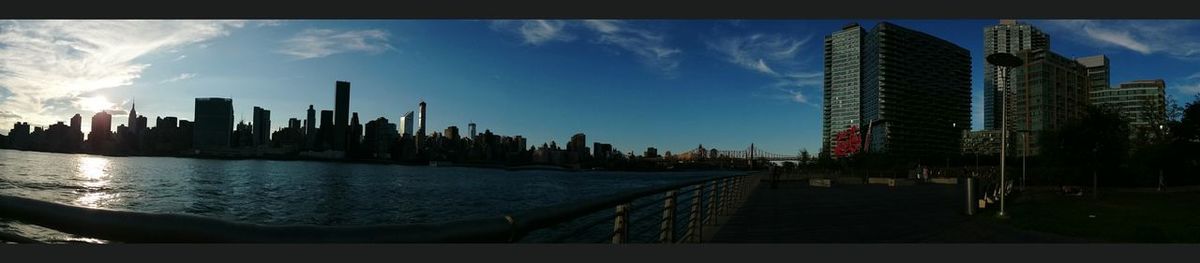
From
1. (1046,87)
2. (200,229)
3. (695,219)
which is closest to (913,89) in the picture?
(1046,87)

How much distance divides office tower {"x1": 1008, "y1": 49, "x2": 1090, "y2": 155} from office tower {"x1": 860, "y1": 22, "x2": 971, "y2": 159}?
119ft

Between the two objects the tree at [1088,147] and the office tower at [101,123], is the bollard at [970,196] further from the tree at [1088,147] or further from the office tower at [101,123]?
the office tower at [101,123]

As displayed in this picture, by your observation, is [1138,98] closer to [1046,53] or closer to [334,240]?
[1046,53]

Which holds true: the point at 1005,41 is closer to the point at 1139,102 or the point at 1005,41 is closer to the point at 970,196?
the point at 1139,102

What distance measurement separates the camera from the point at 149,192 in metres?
63.7

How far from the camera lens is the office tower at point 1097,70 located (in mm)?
63253

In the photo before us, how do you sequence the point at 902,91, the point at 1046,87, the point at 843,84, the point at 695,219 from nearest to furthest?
the point at 695,219 < the point at 1046,87 < the point at 902,91 < the point at 843,84

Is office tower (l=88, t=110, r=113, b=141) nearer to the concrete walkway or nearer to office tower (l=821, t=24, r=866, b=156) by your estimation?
the concrete walkway

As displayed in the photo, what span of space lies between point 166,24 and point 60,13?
43.6 metres

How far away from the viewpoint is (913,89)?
373 feet

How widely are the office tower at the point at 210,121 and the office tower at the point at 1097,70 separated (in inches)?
2963

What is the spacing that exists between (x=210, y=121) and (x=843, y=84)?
332ft

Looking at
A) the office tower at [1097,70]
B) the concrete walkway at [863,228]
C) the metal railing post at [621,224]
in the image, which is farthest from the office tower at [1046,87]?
the metal railing post at [621,224]

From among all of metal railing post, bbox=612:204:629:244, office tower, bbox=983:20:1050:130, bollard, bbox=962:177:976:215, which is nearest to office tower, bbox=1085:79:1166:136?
bollard, bbox=962:177:976:215
